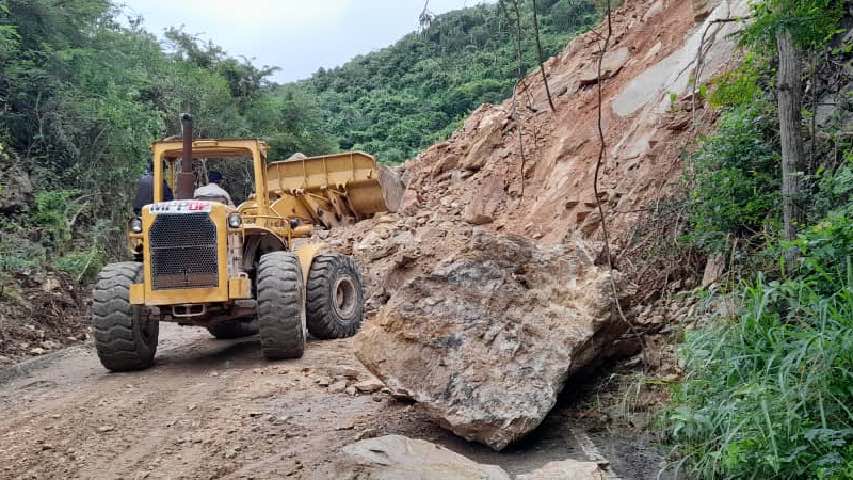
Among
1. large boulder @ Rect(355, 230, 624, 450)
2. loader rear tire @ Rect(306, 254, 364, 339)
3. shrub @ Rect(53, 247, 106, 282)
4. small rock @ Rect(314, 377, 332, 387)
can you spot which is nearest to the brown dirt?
shrub @ Rect(53, 247, 106, 282)

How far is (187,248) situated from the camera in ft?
20.1

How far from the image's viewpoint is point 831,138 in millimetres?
4371

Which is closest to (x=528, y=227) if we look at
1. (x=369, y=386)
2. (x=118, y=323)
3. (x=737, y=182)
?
(x=737, y=182)

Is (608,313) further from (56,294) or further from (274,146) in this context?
(274,146)

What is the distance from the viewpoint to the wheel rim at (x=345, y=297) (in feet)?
24.9

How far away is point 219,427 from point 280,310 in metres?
1.70

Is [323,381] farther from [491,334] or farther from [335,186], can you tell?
[335,186]

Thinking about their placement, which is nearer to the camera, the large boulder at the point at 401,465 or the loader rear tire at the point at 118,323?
the large boulder at the point at 401,465

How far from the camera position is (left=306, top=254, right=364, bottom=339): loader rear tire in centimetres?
710

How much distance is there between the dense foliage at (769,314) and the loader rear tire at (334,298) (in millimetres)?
3728

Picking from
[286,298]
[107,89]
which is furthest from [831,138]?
[107,89]

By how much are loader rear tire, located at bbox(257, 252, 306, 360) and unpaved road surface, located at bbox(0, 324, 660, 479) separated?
0.17m

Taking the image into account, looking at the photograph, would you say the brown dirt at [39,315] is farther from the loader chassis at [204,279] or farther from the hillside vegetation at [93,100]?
the loader chassis at [204,279]

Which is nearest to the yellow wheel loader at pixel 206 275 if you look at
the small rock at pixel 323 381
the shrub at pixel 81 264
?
the small rock at pixel 323 381
